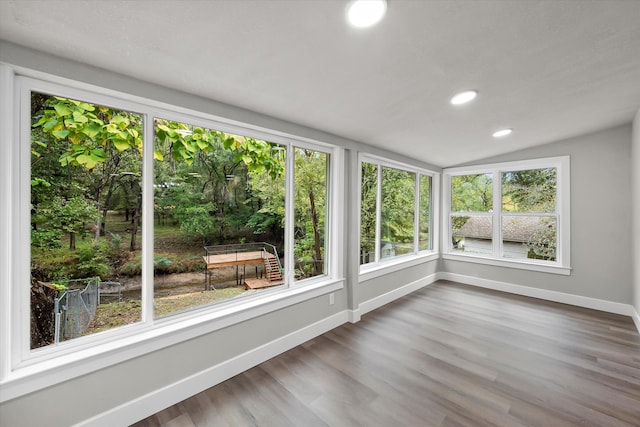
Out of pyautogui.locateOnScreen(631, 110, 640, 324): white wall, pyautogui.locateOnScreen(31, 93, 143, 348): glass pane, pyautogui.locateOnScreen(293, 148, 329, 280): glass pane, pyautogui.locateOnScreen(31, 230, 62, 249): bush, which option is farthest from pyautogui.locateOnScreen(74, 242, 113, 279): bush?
pyautogui.locateOnScreen(631, 110, 640, 324): white wall

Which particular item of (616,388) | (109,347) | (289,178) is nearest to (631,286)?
(616,388)

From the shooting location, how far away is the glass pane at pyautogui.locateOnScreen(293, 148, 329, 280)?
2920 mm

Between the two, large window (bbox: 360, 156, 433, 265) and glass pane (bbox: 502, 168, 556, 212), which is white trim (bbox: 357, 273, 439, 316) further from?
glass pane (bbox: 502, 168, 556, 212)

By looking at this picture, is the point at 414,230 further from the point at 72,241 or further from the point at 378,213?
the point at 72,241

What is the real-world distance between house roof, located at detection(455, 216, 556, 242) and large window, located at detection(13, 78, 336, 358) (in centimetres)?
393

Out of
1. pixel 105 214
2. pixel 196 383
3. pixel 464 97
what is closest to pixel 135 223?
pixel 105 214

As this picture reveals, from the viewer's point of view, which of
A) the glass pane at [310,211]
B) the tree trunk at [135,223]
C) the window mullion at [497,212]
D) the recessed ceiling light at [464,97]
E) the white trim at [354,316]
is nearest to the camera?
the tree trunk at [135,223]

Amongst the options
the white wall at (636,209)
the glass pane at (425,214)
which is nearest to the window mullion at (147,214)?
A: the glass pane at (425,214)

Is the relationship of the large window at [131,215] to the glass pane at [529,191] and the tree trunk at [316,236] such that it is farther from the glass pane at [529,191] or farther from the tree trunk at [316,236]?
the glass pane at [529,191]

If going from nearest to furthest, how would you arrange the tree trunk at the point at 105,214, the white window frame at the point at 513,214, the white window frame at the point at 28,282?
the white window frame at the point at 28,282, the tree trunk at the point at 105,214, the white window frame at the point at 513,214

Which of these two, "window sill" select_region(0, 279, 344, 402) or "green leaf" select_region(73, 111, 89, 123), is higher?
"green leaf" select_region(73, 111, 89, 123)

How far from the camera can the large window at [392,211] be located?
12.1 ft

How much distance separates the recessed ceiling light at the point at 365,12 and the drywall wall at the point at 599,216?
4208 mm

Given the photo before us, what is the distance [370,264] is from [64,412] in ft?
10.4
